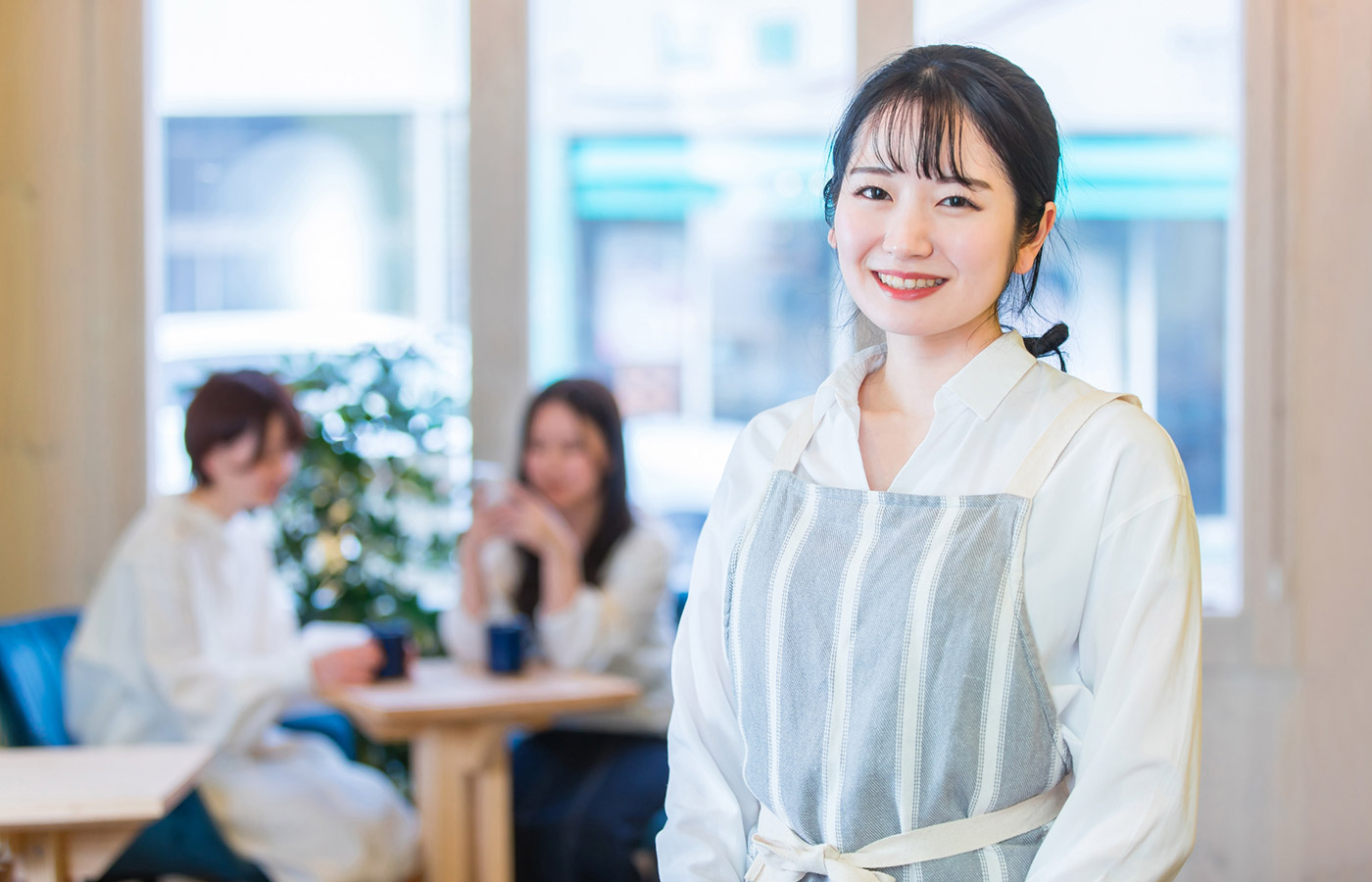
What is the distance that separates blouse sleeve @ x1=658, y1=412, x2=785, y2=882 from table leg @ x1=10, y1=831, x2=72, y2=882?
40.3 inches

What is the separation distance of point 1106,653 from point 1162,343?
2.26 meters

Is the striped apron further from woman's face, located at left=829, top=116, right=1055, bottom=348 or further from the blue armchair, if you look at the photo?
the blue armchair

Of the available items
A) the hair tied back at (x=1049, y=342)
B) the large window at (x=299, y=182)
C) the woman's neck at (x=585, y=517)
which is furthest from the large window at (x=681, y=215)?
the hair tied back at (x=1049, y=342)

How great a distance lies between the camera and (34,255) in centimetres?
290

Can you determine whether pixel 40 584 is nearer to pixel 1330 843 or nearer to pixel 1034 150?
pixel 1034 150

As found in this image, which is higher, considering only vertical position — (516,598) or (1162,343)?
(1162,343)

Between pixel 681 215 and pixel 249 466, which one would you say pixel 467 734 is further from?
pixel 681 215

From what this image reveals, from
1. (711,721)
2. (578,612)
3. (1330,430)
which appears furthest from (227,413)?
(1330,430)

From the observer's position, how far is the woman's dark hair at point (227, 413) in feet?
7.67

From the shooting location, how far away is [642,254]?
10.3 ft

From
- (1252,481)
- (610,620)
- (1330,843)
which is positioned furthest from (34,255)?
(1330,843)

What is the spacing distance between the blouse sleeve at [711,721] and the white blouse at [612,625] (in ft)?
4.24

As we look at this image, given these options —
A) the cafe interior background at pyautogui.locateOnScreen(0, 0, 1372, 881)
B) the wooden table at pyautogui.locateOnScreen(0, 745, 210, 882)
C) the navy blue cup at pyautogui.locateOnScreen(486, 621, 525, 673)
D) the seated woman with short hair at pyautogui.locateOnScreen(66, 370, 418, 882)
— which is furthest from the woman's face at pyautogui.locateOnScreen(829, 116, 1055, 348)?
the cafe interior background at pyautogui.locateOnScreen(0, 0, 1372, 881)

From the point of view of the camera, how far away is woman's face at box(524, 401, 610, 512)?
8.50ft
